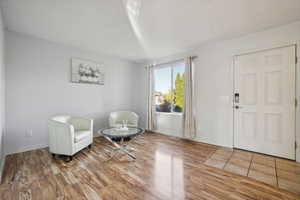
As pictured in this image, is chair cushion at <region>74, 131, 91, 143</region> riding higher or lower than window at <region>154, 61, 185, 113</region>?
lower

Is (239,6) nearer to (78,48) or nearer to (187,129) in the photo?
(187,129)

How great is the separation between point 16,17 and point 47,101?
65.5 inches

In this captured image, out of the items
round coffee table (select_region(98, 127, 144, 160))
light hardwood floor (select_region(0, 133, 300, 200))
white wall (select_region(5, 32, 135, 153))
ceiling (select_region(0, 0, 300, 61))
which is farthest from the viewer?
white wall (select_region(5, 32, 135, 153))

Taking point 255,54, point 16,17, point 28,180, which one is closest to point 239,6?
point 255,54

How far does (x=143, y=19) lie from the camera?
2240 millimetres

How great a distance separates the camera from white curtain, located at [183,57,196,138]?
350 centimetres

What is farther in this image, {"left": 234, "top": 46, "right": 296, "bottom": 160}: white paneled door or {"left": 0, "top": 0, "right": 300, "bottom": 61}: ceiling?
{"left": 234, "top": 46, "right": 296, "bottom": 160}: white paneled door

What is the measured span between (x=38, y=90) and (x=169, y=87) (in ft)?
11.1

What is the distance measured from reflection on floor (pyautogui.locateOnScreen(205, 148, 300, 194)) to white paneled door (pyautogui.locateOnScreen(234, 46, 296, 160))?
0.25 m

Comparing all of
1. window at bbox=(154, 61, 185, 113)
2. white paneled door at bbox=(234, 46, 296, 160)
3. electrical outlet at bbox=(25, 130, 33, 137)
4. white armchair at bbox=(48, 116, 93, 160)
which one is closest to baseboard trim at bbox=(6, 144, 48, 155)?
electrical outlet at bbox=(25, 130, 33, 137)

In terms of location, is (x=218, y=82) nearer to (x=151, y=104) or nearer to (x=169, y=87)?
(x=169, y=87)

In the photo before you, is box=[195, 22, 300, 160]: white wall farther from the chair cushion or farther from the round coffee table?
the chair cushion

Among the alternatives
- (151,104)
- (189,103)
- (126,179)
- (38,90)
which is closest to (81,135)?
(126,179)

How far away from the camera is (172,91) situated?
419cm
